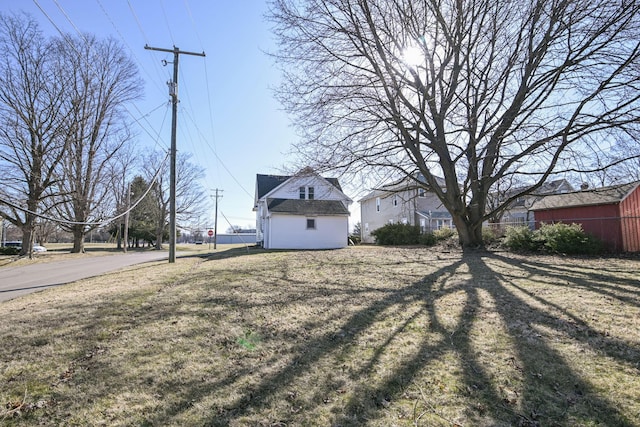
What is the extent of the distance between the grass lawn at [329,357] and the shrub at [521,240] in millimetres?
7669

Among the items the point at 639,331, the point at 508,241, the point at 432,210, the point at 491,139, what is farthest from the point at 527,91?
the point at 432,210

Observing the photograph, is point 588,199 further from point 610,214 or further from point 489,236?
point 489,236

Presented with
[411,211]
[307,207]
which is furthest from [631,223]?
[411,211]

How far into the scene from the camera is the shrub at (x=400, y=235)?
24.0 meters

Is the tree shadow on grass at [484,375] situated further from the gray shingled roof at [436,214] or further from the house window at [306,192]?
the gray shingled roof at [436,214]

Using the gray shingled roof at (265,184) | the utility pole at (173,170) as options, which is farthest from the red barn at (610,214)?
the utility pole at (173,170)

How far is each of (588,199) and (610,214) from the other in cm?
141

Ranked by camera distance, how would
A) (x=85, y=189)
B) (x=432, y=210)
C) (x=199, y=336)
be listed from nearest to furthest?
(x=199, y=336)
(x=85, y=189)
(x=432, y=210)

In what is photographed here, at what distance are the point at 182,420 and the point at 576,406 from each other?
10.7 ft

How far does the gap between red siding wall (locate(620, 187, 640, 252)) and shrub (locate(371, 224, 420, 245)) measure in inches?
428

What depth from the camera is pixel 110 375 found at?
11.4 feet

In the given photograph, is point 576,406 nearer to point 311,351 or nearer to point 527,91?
point 311,351

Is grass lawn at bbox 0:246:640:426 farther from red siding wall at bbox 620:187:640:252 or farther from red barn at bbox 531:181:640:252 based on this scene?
red siding wall at bbox 620:187:640:252

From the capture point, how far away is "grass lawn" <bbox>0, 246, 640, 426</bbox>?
283 centimetres
